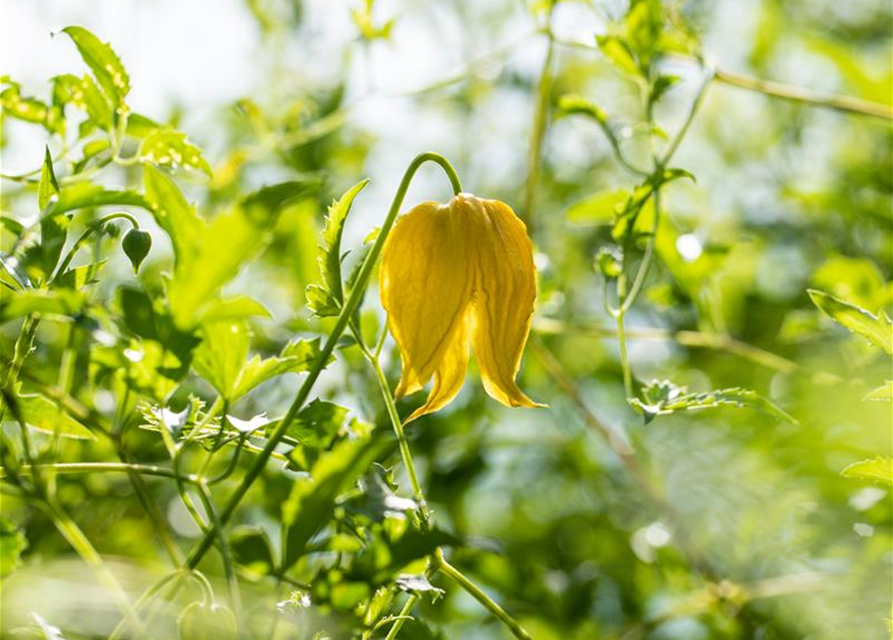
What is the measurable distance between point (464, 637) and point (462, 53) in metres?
0.95

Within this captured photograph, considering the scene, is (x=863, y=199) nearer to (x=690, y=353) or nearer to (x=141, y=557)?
(x=690, y=353)

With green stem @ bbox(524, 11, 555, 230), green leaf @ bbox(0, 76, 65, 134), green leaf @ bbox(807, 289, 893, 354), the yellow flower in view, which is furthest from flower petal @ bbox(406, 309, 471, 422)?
green stem @ bbox(524, 11, 555, 230)

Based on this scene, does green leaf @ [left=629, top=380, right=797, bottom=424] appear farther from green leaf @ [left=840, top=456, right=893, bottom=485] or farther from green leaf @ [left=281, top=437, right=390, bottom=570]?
green leaf @ [left=281, top=437, right=390, bottom=570]

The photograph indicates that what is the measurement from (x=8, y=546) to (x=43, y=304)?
21 cm

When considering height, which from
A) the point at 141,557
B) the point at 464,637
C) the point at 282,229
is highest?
the point at 282,229

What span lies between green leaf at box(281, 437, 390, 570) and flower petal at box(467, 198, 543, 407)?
200 millimetres

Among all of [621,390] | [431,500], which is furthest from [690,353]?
[431,500]

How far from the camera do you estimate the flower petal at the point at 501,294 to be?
2.35ft

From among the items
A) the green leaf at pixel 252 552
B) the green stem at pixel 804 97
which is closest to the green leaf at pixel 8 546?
the green leaf at pixel 252 552

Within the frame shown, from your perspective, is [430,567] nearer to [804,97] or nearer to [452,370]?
[452,370]

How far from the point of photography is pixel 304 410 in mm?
614

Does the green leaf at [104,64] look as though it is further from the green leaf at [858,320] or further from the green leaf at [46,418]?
the green leaf at [858,320]

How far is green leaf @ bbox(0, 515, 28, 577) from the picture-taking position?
627 mm

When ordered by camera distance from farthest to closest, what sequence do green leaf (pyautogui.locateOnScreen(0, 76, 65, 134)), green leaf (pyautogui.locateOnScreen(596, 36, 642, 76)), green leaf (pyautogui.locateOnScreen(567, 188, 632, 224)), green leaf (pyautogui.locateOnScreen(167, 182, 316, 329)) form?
green leaf (pyautogui.locateOnScreen(567, 188, 632, 224))
green leaf (pyautogui.locateOnScreen(596, 36, 642, 76))
green leaf (pyautogui.locateOnScreen(0, 76, 65, 134))
green leaf (pyautogui.locateOnScreen(167, 182, 316, 329))
